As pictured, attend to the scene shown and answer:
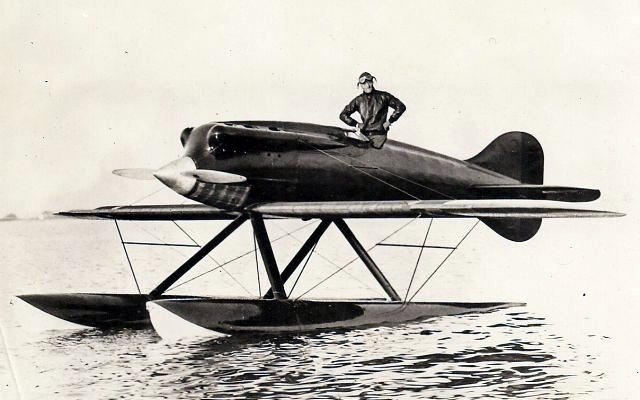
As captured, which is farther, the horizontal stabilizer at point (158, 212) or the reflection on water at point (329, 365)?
the horizontal stabilizer at point (158, 212)

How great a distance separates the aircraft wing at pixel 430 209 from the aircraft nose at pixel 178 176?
97cm

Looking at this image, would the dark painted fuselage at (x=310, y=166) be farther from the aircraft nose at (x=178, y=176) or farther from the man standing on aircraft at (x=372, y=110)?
the man standing on aircraft at (x=372, y=110)

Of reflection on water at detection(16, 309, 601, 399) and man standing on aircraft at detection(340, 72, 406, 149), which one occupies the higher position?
man standing on aircraft at detection(340, 72, 406, 149)

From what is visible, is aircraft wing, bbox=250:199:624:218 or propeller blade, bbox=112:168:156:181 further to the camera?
propeller blade, bbox=112:168:156:181

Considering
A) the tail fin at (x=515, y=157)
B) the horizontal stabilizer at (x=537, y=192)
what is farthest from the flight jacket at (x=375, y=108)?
the tail fin at (x=515, y=157)

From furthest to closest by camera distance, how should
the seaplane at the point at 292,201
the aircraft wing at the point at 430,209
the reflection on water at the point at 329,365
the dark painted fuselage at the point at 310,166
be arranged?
the dark painted fuselage at the point at 310,166, the seaplane at the point at 292,201, the aircraft wing at the point at 430,209, the reflection on water at the point at 329,365

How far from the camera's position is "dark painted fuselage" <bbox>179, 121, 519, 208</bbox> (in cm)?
1030

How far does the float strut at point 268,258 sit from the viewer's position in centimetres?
1053

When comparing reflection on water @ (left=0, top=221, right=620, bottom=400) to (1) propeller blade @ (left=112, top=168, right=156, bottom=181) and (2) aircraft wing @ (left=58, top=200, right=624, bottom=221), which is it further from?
(1) propeller blade @ (left=112, top=168, right=156, bottom=181)

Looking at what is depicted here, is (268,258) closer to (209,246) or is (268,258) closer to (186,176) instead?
(209,246)

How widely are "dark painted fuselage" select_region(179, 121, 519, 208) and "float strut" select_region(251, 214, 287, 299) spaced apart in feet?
1.18

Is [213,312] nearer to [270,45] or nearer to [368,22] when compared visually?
[270,45]

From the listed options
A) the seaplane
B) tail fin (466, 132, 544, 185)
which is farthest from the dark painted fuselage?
tail fin (466, 132, 544, 185)

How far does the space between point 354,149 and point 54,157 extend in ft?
31.1
